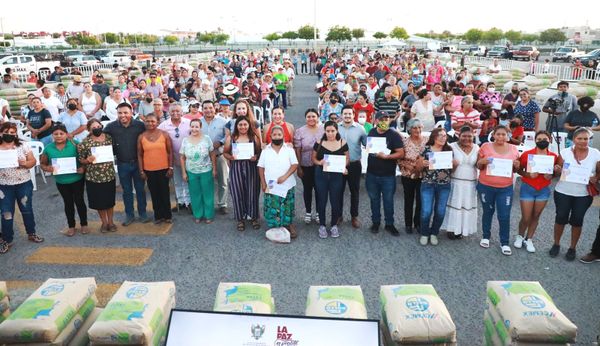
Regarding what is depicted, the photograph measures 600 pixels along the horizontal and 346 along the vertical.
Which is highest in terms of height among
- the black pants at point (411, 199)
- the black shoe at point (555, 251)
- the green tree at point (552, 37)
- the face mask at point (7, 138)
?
the green tree at point (552, 37)

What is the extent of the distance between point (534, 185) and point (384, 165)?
76.1 inches

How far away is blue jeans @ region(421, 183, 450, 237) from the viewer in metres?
6.04

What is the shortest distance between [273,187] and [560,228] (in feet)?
12.5

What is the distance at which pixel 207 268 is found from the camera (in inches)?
224

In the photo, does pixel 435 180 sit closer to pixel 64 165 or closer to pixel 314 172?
pixel 314 172

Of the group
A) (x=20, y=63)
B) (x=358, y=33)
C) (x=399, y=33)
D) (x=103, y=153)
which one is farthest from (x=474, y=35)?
(x=103, y=153)

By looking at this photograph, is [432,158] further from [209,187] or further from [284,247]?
[209,187]

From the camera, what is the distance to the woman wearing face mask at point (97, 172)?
20.9ft

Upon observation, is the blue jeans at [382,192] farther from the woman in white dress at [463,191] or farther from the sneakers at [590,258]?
the sneakers at [590,258]

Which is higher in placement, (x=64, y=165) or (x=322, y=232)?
(x=64, y=165)

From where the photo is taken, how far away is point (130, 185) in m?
7.06

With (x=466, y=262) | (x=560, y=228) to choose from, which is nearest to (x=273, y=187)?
(x=466, y=262)

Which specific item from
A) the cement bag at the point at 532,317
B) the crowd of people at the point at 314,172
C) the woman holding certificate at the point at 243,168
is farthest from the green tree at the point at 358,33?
the cement bag at the point at 532,317

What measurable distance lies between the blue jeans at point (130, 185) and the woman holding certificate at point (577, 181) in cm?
595
